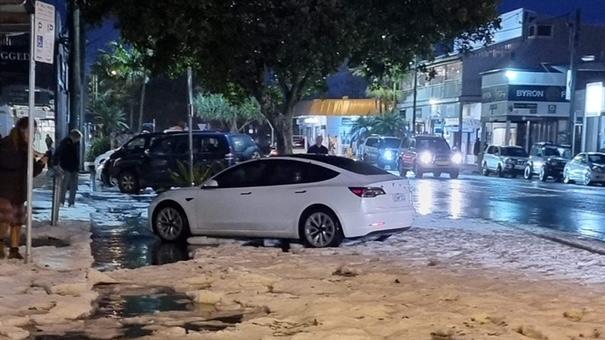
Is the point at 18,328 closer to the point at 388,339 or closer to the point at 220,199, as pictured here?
the point at 388,339

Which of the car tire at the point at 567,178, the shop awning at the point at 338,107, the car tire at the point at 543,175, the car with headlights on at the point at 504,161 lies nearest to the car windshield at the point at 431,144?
the car tire at the point at 543,175

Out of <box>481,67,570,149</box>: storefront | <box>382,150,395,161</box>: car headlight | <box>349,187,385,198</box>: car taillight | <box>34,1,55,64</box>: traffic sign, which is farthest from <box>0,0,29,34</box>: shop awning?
<box>481,67,570,149</box>: storefront

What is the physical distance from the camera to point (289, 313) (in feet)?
29.3

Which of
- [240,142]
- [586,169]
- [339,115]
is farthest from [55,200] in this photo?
[339,115]

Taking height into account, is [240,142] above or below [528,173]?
above

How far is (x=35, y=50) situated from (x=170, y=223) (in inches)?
192

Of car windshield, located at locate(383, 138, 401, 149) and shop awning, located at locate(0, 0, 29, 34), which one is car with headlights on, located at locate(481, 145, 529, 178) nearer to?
car windshield, located at locate(383, 138, 401, 149)

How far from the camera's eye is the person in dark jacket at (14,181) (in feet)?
40.9

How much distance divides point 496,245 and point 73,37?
2019 cm

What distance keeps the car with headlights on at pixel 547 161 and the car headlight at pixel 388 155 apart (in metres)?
6.89

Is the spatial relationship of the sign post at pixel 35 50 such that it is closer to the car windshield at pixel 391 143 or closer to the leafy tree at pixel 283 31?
the leafy tree at pixel 283 31

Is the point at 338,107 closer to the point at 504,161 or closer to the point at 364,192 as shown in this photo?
the point at 504,161

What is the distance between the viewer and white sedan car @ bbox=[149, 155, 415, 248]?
1402cm

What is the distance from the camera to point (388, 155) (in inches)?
1864
